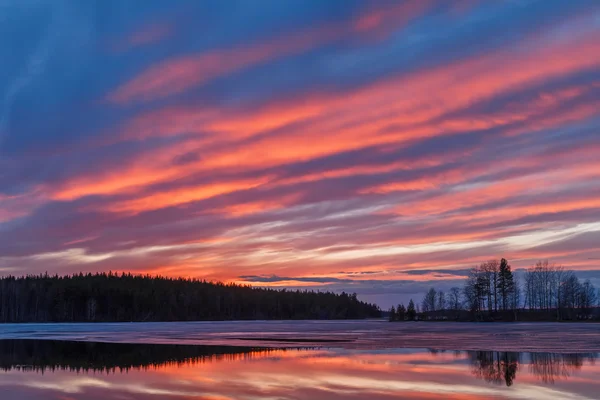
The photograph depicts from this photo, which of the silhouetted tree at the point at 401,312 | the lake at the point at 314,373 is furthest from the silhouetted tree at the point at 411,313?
the lake at the point at 314,373

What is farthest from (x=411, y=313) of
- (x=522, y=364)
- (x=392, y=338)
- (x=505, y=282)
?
(x=522, y=364)

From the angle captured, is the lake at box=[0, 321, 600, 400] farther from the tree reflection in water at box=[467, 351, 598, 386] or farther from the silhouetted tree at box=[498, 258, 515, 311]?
the silhouetted tree at box=[498, 258, 515, 311]

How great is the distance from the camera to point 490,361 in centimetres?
2619

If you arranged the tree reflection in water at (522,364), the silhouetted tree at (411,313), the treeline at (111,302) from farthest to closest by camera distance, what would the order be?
1. the treeline at (111,302)
2. the silhouetted tree at (411,313)
3. the tree reflection in water at (522,364)

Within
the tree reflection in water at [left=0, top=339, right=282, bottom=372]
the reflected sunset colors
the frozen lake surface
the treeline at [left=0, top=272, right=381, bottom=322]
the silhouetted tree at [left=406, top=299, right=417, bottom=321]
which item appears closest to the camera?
the reflected sunset colors

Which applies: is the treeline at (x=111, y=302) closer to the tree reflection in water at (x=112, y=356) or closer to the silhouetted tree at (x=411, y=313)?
the silhouetted tree at (x=411, y=313)

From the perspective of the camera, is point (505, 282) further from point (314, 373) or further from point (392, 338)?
point (314, 373)

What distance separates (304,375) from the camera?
891 inches

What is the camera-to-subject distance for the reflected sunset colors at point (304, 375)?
18469 mm

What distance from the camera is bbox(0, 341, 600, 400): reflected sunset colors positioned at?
18.5 meters

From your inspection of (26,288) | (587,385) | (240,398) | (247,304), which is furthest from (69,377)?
(247,304)

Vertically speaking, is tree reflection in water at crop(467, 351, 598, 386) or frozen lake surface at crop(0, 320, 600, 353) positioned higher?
tree reflection in water at crop(467, 351, 598, 386)

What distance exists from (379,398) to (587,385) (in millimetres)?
7021

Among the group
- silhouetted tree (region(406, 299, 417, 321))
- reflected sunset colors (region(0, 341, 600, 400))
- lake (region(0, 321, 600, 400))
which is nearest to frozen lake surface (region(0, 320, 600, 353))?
lake (region(0, 321, 600, 400))
